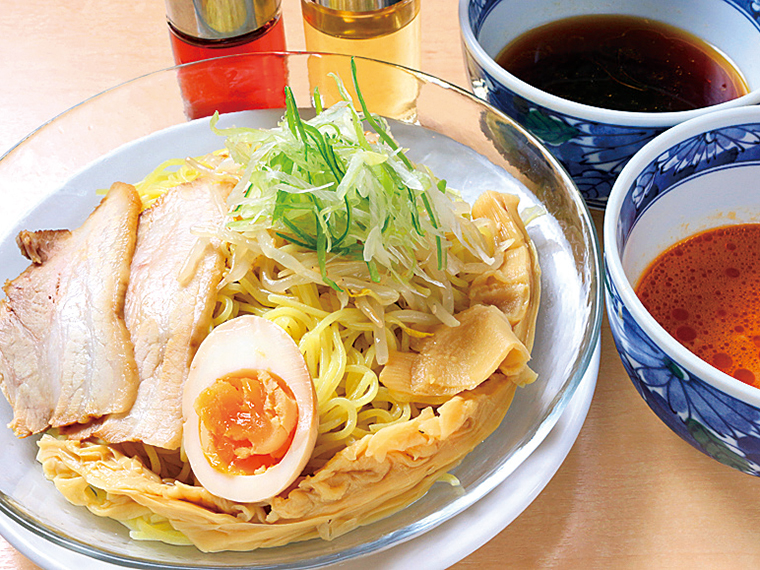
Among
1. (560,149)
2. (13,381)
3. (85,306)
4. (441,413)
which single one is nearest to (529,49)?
(560,149)

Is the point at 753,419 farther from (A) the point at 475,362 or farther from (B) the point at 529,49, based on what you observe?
(B) the point at 529,49

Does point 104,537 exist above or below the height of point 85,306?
below

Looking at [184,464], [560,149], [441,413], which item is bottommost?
[184,464]

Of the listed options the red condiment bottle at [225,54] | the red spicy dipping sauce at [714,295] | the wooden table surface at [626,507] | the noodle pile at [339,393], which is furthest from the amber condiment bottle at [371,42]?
the red spicy dipping sauce at [714,295]

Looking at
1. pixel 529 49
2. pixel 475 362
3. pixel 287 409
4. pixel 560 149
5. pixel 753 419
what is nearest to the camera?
pixel 753 419

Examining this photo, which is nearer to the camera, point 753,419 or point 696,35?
point 753,419

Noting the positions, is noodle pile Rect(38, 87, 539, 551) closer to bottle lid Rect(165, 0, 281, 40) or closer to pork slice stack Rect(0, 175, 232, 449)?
pork slice stack Rect(0, 175, 232, 449)

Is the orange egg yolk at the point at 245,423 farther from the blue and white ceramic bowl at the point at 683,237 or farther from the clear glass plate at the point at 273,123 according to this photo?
the blue and white ceramic bowl at the point at 683,237
